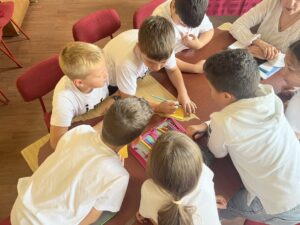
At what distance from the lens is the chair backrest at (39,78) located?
1.79m

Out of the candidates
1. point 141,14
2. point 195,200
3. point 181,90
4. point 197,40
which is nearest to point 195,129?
point 181,90

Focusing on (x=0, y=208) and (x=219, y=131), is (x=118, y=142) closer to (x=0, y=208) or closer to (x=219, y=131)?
(x=219, y=131)

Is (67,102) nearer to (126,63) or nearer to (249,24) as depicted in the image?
(126,63)

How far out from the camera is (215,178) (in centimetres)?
145

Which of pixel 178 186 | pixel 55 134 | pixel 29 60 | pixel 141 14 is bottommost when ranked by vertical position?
pixel 29 60

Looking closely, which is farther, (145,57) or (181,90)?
(181,90)

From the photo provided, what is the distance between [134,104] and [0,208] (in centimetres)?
172

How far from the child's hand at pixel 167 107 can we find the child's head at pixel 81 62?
0.40 m

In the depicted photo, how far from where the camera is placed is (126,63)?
66.7 inches

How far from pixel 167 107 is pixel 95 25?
3.29 ft

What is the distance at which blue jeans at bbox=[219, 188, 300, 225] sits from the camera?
1464 millimetres

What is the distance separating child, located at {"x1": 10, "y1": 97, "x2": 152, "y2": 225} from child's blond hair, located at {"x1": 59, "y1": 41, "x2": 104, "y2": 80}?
0.39 meters

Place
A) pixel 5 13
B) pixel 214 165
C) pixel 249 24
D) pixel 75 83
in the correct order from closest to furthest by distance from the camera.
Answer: pixel 214 165 → pixel 75 83 → pixel 249 24 → pixel 5 13

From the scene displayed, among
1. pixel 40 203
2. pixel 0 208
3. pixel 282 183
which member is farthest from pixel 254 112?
pixel 0 208
